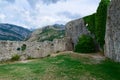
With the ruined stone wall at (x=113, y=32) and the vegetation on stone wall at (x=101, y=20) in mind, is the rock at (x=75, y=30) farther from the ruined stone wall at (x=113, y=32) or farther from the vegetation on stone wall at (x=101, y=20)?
the ruined stone wall at (x=113, y=32)

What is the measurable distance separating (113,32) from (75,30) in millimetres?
15879

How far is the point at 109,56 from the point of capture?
2648 centimetres

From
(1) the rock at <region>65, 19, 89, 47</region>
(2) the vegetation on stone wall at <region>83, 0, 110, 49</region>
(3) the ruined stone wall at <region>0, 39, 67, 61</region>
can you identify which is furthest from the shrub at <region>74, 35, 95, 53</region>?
(3) the ruined stone wall at <region>0, 39, 67, 61</region>

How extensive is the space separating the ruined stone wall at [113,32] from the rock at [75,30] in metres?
10.2

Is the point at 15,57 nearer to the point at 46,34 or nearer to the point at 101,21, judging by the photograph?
the point at 101,21

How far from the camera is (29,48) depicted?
1377 inches

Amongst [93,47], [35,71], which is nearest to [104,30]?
[93,47]

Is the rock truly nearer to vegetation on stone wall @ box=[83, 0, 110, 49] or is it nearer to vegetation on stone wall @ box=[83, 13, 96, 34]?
vegetation on stone wall @ box=[83, 13, 96, 34]

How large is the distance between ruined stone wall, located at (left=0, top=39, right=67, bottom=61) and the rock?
5.26 feet

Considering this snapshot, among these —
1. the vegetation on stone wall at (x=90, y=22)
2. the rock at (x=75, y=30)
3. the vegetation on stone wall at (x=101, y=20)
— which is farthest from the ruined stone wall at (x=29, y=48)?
the vegetation on stone wall at (x=101, y=20)

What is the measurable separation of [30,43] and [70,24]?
9798mm

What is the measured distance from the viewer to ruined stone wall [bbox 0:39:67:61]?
31875 mm

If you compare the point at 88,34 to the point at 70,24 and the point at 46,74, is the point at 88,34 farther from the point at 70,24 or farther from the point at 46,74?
the point at 46,74

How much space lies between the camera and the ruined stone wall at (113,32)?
23.6 meters
